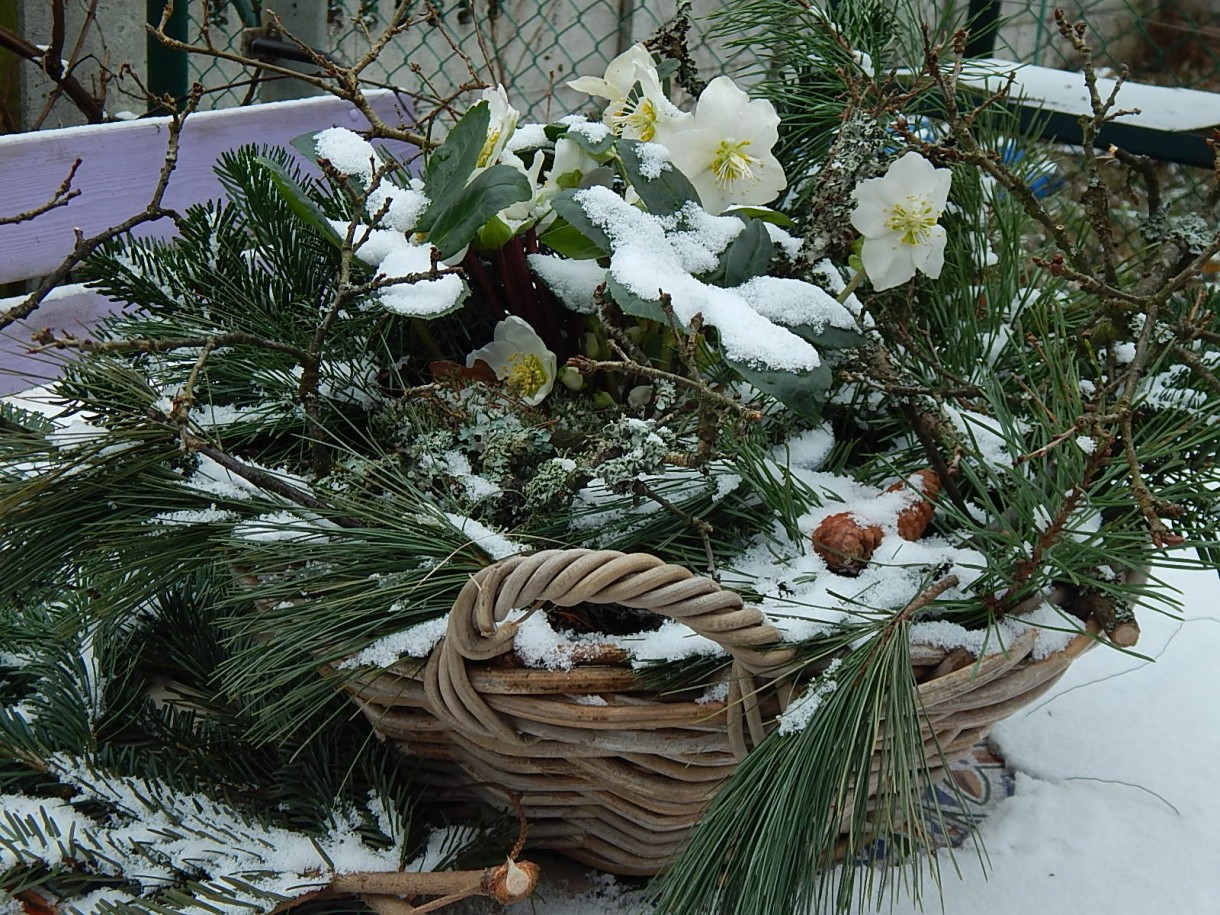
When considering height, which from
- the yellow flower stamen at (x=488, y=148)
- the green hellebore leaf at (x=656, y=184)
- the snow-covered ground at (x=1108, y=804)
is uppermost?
the yellow flower stamen at (x=488, y=148)

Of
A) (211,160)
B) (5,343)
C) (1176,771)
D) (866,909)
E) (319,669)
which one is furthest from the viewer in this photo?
(211,160)

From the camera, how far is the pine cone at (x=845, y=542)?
608 mm

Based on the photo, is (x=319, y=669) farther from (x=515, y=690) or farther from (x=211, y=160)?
(x=211, y=160)

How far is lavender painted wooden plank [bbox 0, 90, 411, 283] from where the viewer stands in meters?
1.07

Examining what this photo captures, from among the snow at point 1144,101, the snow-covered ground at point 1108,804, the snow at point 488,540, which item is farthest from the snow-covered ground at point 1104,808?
the snow at point 1144,101

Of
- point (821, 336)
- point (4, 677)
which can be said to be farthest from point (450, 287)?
point (4, 677)

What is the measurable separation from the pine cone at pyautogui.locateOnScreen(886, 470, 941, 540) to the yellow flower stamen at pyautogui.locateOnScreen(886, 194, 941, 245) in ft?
0.46

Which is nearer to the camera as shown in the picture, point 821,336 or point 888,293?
point 821,336

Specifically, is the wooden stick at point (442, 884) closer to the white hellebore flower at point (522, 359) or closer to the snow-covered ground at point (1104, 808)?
the snow-covered ground at point (1104, 808)

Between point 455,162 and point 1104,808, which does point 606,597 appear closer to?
point 455,162

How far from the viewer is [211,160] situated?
3.98 feet

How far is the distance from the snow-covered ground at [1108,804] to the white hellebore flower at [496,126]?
0.46m

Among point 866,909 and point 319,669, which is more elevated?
point 319,669

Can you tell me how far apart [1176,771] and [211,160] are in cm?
109
